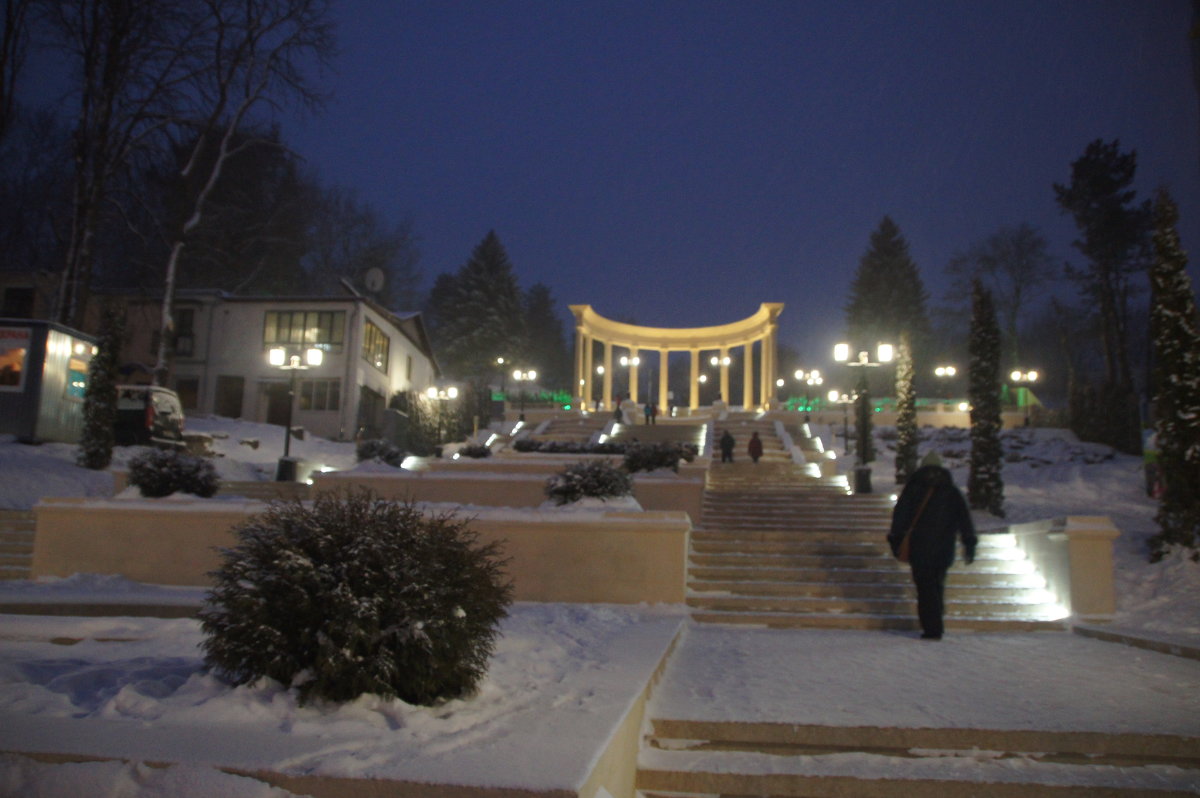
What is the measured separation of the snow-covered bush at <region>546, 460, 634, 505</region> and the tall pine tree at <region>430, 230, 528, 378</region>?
48.7 metres

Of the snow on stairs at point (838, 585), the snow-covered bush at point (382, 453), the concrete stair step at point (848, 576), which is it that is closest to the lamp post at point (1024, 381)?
the snow on stairs at point (838, 585)

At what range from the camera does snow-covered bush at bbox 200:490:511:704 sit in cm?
383

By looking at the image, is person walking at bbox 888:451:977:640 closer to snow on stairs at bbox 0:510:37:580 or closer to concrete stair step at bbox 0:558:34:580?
snow on stairs at bbox 0:510:37:580

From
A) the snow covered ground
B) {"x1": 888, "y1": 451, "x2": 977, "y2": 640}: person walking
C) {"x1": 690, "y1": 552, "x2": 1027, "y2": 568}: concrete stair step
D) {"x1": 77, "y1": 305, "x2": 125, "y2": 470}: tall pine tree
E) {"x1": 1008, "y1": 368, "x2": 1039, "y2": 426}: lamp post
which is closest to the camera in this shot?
Result: the snow covered ground

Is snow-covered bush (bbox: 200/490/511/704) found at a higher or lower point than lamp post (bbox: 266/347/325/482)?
Result: lower

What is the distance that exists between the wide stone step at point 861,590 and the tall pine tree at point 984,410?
817 cm

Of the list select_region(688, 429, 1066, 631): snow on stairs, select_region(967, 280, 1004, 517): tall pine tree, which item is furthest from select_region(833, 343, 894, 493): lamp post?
select_region(688, 429, 1066, 631): snow on stairs

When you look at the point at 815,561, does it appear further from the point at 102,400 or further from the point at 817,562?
the point at 102,400

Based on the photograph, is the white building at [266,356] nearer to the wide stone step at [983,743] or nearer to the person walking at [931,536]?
the person walking at [931,536]

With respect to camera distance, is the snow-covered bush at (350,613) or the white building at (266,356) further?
the white building at (266,356)

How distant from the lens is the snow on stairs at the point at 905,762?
3.92m

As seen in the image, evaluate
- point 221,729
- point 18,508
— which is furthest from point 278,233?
point 221,729

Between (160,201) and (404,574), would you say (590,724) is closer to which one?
(404,574)

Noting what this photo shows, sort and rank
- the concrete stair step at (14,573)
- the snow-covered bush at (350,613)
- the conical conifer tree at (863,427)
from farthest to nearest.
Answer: the conical conifer tree at (863,427), the concrete stair step at (14,573), the snow-covered bush at (350,613)
